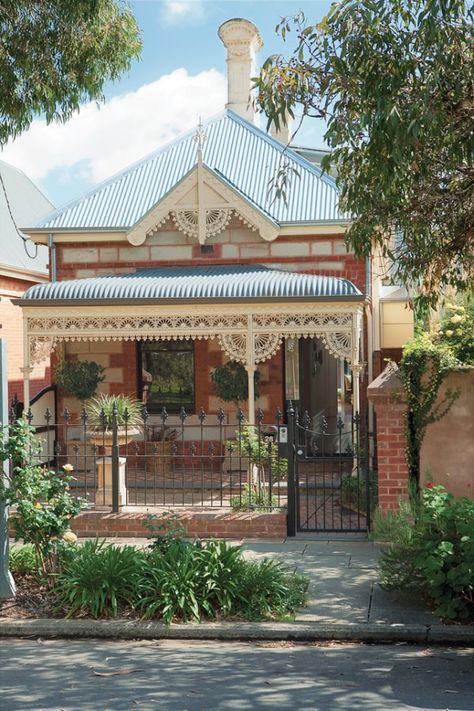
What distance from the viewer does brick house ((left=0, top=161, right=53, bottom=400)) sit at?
62.9ft

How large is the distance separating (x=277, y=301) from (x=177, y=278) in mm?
2008

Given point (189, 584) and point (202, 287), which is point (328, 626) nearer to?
point (189, 584)

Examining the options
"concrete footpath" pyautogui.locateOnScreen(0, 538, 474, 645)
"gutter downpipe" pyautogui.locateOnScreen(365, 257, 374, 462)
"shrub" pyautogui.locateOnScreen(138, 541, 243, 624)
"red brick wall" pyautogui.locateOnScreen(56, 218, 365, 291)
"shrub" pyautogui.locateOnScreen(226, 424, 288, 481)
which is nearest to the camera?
"concrete footpath" pyautogui.locateOnScreen(0, 538, 474, 645)

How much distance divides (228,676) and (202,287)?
26.5ft

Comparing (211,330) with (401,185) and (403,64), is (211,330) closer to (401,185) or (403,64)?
(401,185)

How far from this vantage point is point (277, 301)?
515 inches

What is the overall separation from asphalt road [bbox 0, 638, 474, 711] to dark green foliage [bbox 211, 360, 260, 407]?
7809mm

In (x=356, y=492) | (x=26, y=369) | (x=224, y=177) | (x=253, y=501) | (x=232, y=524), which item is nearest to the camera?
(x=232, y=524)

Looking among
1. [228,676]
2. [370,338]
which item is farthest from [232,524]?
[370,338]

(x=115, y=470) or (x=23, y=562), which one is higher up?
(x=115, y=470)

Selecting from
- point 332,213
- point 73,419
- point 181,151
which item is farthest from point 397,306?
point 73,419

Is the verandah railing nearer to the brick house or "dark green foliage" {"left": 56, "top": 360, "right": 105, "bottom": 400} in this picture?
"dark green foliage" {"left": 56, "top": 360, "right": 105, "bottom": 400}

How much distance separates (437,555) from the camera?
695 cm

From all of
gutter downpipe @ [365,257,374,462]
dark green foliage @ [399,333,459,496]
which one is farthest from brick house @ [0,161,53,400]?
dark green foliage @ [399,333,459,496]
